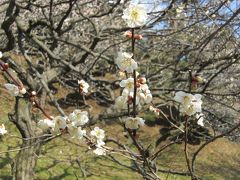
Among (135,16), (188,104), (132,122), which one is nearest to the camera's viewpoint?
(135,16)

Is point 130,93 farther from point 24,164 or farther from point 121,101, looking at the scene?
point 24,164

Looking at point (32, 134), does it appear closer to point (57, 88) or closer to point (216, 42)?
point (216, 42)

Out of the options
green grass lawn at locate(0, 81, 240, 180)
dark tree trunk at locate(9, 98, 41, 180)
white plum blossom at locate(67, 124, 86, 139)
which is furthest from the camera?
green grass lawn at locate(0, 81, 240, 180)

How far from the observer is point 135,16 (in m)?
2.09

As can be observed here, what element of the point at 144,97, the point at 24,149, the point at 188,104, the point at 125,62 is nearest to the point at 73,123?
the point at 144,97

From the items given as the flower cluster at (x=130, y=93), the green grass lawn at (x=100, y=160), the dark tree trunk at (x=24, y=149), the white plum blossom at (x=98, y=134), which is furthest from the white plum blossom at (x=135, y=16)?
the dark tree trunk at (x=24, y=149)

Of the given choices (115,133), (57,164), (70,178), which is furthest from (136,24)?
(115,133)

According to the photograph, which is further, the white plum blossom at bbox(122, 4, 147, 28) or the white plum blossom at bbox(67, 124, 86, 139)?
the white plum blossom at bbox(67, 124, 86, 139)

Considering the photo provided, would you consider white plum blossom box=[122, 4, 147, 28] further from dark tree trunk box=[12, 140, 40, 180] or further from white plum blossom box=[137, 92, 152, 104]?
dark tree trunk box=[12, 140, 40, 180]

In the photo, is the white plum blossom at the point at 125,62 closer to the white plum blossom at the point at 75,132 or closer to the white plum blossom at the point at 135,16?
the white plum blossom at the point at 135,16

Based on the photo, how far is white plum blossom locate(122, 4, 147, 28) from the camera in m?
2.06

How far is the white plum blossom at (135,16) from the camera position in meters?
2.06

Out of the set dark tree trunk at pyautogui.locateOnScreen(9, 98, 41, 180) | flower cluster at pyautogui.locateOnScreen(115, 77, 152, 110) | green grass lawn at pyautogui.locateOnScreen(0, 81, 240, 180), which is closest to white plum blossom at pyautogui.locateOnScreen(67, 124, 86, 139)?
flower cluster at pyautogui.locateOnScreen(115, 77, 152, 110)

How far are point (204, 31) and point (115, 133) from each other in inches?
265
